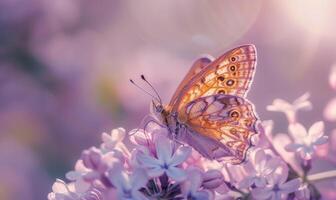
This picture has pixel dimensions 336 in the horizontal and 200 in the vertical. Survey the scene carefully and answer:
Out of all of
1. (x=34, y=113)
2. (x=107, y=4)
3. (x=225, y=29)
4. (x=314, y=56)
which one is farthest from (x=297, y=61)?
(x=34, y=113)

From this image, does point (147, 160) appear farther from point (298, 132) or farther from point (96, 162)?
point (298, 132)

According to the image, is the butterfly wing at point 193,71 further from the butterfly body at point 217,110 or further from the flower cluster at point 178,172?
the flower cluster at point 178,172

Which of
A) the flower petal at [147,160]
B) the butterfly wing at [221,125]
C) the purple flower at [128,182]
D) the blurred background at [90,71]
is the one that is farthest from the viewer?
the blurred background at [90,71]

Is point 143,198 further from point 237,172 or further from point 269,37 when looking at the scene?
point 269,37

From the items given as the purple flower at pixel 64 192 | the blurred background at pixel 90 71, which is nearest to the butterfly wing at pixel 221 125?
the purple flower at pixel 64 192

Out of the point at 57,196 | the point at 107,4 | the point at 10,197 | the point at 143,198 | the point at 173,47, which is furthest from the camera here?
the point at 173,47

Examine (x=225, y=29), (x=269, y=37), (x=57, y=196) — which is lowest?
(x=57, y=196)

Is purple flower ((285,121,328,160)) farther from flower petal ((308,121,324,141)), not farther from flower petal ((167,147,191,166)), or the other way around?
flower petal ((167,147,191,166))

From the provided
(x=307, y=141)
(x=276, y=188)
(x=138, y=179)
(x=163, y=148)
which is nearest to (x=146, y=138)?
(x=163, y=148)
